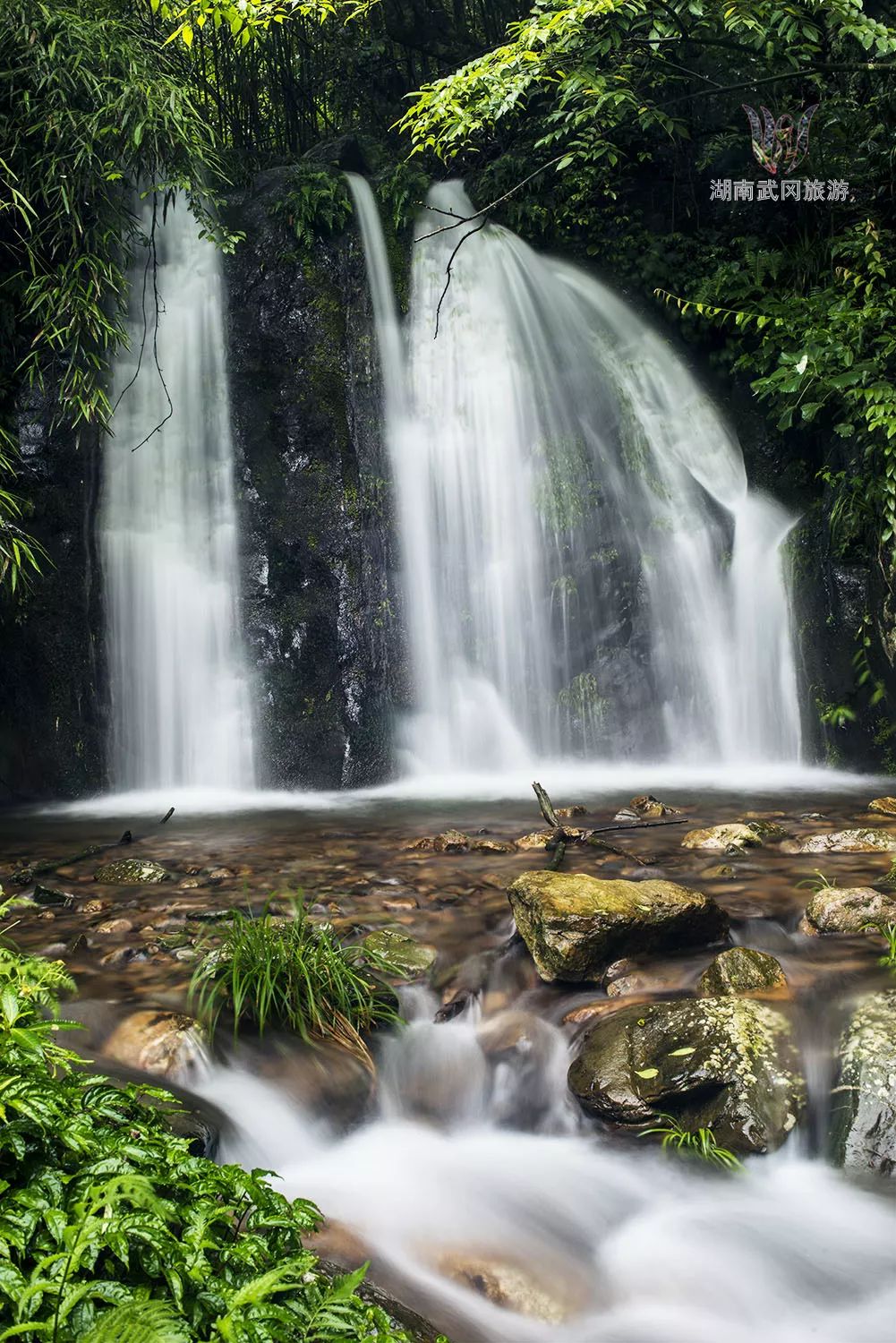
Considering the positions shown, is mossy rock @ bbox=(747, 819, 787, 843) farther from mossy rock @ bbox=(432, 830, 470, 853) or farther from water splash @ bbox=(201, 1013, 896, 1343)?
water splash @ bbox=(201, 1013, 896, 1343)

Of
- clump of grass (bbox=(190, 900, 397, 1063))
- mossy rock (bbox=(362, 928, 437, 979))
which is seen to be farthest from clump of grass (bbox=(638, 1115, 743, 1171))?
mossy rock (bbox=(362, 928, 437, 979))

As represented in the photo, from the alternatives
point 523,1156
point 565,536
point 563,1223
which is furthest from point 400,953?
point 565,536

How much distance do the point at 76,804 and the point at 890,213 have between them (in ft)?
30.9

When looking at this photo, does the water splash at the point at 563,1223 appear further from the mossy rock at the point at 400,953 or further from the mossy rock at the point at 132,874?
the mossy rock at the point at 132,874

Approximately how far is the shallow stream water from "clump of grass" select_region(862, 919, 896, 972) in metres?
0.06

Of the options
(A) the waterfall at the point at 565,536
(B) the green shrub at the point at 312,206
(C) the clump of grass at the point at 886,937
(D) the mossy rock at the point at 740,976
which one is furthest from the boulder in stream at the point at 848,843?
(B) the green shrub at the point at 312,206

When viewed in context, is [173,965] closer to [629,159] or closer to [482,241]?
[482,241]

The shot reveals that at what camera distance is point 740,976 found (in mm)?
3422

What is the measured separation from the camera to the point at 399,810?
286 inches

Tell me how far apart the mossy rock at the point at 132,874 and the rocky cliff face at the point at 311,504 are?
3.37 metres

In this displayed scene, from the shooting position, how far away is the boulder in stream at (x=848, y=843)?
5.15m

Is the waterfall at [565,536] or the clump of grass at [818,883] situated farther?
the waterfall at [565,536]

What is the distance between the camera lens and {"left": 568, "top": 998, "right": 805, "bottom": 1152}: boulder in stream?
2.89 m

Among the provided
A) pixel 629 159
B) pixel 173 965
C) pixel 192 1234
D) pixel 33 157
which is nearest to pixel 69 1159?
pixel 192 1234
